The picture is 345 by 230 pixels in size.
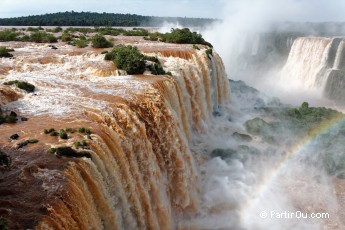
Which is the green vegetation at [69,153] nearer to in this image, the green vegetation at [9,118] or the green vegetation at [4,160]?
the green vegetation at [4,160]

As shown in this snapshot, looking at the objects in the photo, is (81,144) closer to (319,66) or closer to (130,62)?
(130,62)

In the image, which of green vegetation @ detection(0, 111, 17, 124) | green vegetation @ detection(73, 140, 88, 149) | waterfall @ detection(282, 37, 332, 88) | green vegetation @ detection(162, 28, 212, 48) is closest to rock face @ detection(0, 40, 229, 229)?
green vegetation @ detection(73, 140, 88, 149)

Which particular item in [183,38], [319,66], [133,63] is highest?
[183,38]

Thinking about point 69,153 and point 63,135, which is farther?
point 63,135

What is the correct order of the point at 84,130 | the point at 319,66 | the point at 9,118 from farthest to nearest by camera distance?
the point at 319,66 < the point at 9,118 < the point at 84,130

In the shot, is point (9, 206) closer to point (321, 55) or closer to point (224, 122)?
point (224, 122)

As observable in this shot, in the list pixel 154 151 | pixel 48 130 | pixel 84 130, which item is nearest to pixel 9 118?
pixel 48 130

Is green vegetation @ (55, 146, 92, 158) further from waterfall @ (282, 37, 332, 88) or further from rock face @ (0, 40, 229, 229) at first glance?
waterfall @ (282, 37, 332, 88)

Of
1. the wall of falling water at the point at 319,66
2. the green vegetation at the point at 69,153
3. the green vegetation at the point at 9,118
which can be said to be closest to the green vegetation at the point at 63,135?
the green vegetation at the point at 69,153
